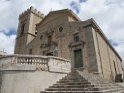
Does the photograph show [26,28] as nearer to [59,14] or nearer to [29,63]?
[59,14]

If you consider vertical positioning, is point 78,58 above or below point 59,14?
below

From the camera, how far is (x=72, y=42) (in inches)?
473

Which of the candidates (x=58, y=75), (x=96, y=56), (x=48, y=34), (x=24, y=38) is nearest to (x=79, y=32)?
(x=96, y=56)

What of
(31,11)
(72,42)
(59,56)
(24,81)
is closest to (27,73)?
(24,81)

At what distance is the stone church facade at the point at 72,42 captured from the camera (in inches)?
415

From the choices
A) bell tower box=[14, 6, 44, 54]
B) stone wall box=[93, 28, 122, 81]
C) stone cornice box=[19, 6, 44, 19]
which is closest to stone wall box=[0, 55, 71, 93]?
stone wall box=[93, 28, 122, 81]

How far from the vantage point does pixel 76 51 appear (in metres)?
11.8

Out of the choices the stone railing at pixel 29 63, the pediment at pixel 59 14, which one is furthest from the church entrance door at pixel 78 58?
the pediment at pixel 59 14

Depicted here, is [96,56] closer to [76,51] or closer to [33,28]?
[76,51]

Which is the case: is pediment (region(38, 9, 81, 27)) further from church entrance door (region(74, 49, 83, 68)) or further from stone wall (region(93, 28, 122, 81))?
church entrance door (region(74, 49, 83, 68))

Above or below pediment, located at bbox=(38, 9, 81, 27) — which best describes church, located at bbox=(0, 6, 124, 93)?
below

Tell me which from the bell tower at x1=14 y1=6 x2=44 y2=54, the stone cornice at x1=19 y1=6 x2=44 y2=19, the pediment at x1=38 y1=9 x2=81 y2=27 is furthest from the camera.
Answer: the stone cornice at x1=19 y1=6 x2=44 y2=19

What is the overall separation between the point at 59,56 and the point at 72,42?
2.22m

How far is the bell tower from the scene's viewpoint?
18.8m
